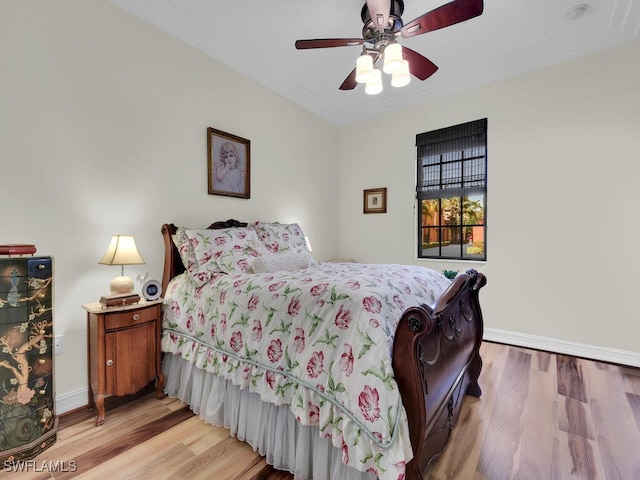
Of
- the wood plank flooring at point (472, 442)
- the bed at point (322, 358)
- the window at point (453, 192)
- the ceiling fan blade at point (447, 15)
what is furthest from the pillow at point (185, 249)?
the window at point (453, 192)

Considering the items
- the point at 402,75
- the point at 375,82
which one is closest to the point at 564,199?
the point at 402,75

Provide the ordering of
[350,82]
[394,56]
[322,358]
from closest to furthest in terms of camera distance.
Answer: [322,358]
[394,56]
[350,82]

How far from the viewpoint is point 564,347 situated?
295cm

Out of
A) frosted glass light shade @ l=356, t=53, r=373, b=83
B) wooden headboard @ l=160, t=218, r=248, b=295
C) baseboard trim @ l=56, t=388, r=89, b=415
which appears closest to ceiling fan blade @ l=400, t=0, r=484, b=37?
frosted glass light shade @ l=356, t=53, r=373, b=83

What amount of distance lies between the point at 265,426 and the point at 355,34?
121 inches

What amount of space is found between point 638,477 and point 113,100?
12.7 ft

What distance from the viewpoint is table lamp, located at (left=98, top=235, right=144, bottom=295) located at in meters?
1.96

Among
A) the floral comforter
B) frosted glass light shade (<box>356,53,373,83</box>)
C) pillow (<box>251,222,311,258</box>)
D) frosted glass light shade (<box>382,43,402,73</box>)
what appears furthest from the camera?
pillow (<box>251,222,311,258</box>)

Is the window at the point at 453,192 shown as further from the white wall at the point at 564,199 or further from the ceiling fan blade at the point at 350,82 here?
the ceiling fan blade at the point at 350,82

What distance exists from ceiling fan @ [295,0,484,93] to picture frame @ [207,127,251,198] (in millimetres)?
1282

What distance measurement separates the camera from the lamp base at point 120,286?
6.51 feet

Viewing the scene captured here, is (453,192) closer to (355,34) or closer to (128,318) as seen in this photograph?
(355,34)

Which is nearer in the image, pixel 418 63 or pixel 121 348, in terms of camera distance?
pixel 121 348

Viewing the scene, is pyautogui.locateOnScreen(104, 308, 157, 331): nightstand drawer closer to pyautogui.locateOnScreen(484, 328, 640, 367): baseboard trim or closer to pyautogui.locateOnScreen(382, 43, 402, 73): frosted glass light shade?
pyautogui.locateOnScreen(382, 43, 402, 73): frosted glass light shade
